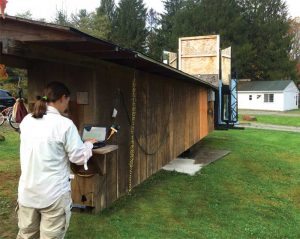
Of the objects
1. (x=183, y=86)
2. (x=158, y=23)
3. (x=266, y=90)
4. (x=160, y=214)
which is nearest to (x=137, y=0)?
(x=158, y=23)

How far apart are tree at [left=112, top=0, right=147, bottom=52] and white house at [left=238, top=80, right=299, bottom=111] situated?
1793 centimetres

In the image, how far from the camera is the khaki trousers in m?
3.57

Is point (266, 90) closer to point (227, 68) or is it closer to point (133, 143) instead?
point (227, 68)

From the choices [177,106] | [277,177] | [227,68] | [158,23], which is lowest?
[277,177]

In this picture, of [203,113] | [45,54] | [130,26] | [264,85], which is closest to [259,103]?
[264,85]

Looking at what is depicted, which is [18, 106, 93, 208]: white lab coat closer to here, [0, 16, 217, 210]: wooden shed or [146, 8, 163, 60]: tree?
[0, 16, 217, 210]: wooden shed

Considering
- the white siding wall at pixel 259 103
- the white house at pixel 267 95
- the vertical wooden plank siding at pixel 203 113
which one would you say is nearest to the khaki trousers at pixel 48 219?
the vertical wooden plank siding at pixel 203 113

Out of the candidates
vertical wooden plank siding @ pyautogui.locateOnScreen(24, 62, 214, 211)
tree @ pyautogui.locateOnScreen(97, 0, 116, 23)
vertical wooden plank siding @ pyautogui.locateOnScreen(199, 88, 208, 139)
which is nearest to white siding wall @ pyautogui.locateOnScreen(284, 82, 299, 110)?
tree @ pyautogui.locateOnScreen(97, 0, 116, 23)

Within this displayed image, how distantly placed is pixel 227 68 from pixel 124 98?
1072 centimetres

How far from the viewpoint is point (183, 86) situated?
10539mm

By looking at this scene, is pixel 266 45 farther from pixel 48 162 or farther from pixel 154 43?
pixel 48 162

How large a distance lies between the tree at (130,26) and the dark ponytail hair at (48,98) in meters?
59.0

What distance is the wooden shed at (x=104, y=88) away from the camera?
4.48m

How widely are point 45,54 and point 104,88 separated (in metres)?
1.20
